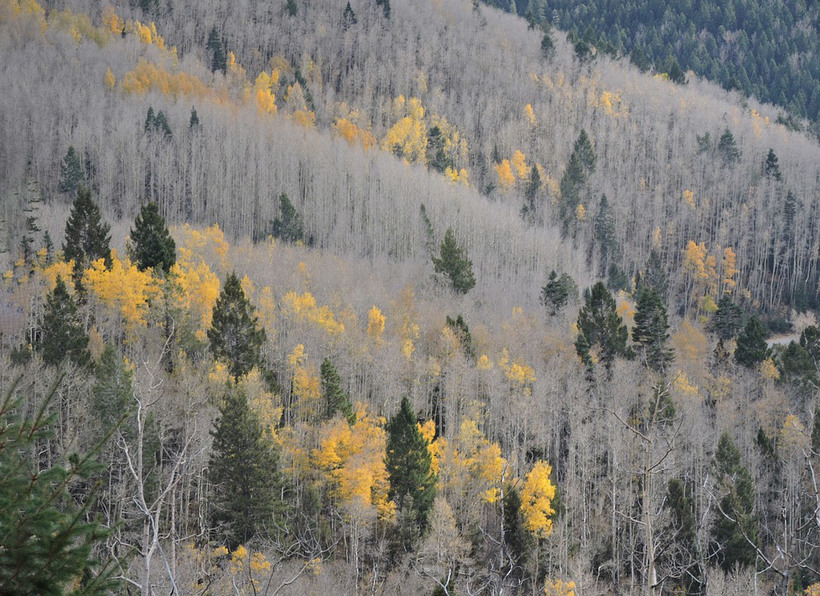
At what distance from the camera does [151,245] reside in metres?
55.7

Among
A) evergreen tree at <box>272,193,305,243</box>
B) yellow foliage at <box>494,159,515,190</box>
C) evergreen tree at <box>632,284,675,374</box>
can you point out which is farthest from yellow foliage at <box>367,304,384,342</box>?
yellow foliage at <box>494,159,515,190</box>

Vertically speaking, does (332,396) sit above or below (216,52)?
below

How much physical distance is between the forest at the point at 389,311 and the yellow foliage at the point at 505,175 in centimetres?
56

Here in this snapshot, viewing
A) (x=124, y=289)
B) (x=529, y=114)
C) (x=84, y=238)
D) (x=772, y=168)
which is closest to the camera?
(x=124, y=289)

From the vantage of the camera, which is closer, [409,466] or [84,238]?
[409,466]

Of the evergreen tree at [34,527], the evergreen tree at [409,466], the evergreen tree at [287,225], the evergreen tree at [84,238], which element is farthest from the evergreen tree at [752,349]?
the evergreen tree at [34,527]

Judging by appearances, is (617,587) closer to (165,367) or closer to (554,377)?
(554,377)

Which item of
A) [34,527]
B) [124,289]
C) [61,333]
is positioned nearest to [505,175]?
[124,289]

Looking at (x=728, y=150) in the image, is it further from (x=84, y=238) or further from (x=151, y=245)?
(x=84, y=238)

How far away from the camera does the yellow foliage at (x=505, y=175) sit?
123m

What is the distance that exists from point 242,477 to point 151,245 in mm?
22659

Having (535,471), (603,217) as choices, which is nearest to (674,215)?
(603,217)

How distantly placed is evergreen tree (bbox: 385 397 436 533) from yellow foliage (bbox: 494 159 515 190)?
266ft

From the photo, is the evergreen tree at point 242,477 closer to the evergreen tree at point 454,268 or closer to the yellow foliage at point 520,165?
the evergreen tree at point 454,268
